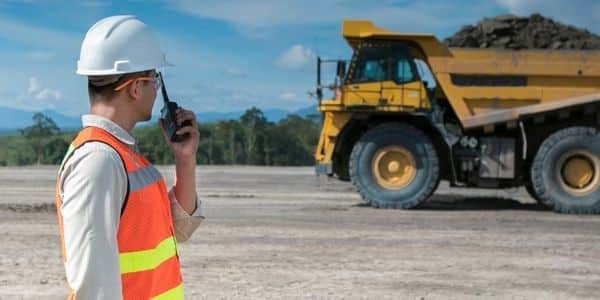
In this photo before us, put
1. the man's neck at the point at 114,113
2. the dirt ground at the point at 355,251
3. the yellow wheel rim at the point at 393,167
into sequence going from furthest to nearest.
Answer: the yellow wheel rim at the point at 393,167 → the dirt ground at the point at 355,251 → the man's neck at the point at 114,113

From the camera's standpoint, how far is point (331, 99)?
1273cm

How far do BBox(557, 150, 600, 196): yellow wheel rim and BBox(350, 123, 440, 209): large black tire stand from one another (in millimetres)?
2014

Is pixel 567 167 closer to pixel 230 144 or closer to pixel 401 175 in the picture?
pixel 401 175

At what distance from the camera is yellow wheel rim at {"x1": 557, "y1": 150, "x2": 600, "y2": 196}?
12438 mm

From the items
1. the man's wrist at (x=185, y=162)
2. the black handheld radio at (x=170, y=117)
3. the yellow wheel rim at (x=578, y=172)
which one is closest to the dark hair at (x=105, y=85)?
the black handheld radio at (x=170, y=117)

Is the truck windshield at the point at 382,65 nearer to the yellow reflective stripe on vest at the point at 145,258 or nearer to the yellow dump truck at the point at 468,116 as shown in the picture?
the yellow dump truck at the point at 468,116

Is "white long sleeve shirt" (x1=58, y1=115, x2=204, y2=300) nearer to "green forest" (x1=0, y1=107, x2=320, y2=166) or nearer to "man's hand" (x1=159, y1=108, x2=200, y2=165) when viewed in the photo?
"man's hand" (x1=159, y1=108, x2=200, y2=165)

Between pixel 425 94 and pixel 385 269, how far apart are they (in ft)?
17.7

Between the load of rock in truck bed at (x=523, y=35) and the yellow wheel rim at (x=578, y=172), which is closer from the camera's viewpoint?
the yellow wheel rim at (x=578, y=172)

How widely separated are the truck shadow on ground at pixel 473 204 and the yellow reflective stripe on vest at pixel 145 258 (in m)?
11.1

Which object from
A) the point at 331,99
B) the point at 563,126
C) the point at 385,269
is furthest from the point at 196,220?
the point at 563,126

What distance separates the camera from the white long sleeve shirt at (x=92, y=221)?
78.9 inches

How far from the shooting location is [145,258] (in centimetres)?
220

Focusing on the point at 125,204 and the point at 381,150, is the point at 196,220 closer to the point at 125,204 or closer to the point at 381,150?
the point at 125,204
